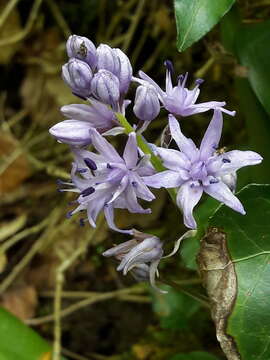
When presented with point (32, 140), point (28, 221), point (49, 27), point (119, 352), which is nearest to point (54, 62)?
point (49, 27)

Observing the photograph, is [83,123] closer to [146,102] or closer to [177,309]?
[146,102]

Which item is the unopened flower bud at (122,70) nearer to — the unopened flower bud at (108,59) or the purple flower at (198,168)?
the unopened flower bud at (108,59)

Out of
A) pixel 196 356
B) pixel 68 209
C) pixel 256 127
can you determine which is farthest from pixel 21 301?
pixel 256 127

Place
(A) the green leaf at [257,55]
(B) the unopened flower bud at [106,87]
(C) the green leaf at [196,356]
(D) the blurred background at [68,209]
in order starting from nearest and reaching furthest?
(B) the unopened flower bud at [106,87], (A) the green leaf at [257,55], (C) the green leaf at [196,356], (D) the blurred background at [68,209]

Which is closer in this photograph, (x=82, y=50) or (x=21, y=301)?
(x=82, y=50)

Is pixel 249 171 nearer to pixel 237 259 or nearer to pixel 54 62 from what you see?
pixel 237 259

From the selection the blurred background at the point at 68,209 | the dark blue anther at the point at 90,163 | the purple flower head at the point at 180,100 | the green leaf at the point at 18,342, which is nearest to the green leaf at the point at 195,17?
the purple flower head at the point at 180,100

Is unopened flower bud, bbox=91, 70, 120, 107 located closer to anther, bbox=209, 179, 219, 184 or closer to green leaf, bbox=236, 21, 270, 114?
anther, bbox=209, 179, 219, 184
